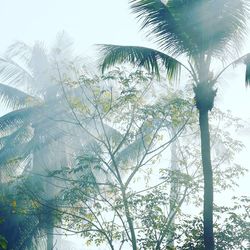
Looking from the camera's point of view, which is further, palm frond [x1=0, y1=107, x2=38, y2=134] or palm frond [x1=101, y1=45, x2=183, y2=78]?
palm frond [x1=0, y1=107, x2=38, y2=134]

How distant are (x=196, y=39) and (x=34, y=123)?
1457cm

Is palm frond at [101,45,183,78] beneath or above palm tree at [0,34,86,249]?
beneath

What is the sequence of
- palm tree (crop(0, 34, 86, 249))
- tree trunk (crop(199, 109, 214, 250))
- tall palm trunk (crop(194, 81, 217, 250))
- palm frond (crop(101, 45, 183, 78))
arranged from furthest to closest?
palm tree (crop(0, 34, 86, 249)), palm frond (crop(101, 45, 183, 78)), tall palm trunk (crop(194, 81, 217, 250)), tree trunk (crop(199, 109, 214, 250))

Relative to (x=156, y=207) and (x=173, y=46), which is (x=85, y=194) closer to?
(x=156, y=207)

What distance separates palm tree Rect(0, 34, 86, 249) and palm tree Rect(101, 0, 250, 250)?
33.2ft

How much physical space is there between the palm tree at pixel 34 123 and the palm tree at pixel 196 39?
1011 centimetres

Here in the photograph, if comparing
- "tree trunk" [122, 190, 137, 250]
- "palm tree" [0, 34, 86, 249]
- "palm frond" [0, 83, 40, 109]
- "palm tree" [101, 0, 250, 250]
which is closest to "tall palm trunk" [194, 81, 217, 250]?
"palm tree" [101, 0, 250, 250]

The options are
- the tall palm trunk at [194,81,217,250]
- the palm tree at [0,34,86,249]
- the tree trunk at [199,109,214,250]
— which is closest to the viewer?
the tree trunk at [199,109,214,250]

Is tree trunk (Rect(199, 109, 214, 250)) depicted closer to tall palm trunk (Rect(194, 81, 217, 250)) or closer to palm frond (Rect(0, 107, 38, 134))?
tall palm trunk (Rect(194, 81, 217, 250))

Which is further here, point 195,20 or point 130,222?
point 130,222

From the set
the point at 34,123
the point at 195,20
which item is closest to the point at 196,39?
the point at 195,20

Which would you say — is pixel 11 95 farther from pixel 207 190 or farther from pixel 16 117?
pixel 207 190

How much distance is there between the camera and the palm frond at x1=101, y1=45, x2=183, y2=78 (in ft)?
36.1

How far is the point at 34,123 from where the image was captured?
23.8m
